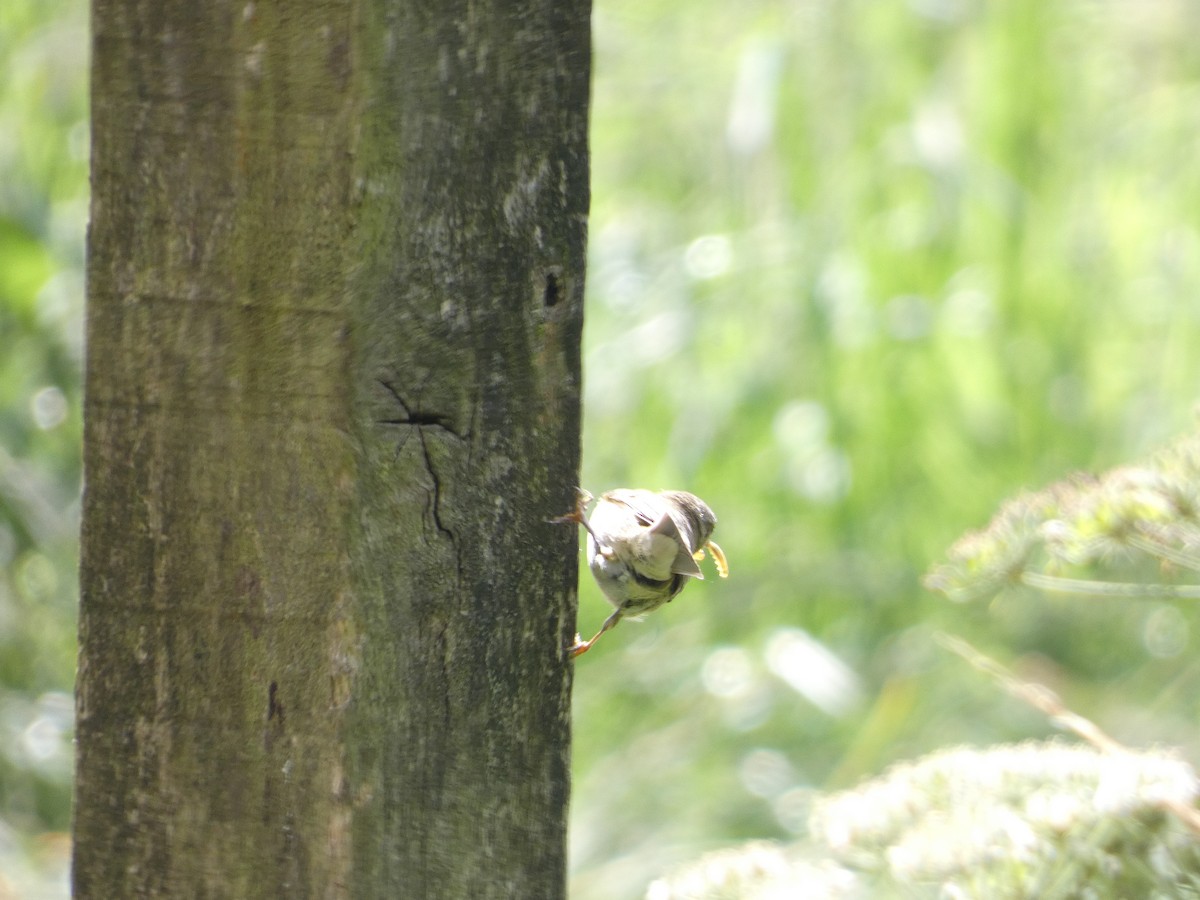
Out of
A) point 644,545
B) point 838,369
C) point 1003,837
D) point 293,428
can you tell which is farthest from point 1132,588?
point 838,369

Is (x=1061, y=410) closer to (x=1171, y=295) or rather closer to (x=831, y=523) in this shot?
(x=1171, y=295)

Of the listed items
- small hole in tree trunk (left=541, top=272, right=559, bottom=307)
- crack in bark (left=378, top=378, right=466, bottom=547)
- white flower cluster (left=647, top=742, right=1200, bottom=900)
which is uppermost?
small hole in tree trunk (left=541, top=272, right=559, bottom=307)

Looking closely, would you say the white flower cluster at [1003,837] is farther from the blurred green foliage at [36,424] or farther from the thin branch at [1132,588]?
the blurred green foliage at [36,424]

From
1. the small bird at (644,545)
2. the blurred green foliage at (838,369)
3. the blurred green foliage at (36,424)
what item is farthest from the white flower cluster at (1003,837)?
the blurred green foliage at (36,424)

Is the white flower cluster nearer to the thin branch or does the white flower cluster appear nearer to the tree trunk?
the thin branch

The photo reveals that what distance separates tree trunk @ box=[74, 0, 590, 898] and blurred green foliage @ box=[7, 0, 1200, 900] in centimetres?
324

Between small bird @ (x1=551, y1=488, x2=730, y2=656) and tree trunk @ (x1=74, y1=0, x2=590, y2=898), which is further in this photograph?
small bird @ (x1=551, y1=488, x2=730, y2=656)

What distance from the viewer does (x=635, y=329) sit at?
4.89 meters

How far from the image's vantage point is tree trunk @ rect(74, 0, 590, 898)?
1246 mm

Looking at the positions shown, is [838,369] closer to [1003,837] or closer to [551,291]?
[1003,837]

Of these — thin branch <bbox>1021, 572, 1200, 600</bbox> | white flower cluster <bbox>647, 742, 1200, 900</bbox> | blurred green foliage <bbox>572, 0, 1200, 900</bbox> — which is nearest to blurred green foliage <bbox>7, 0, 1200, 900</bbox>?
blurred green foliage <bbox>572, 0, 1200, 900</bbox>

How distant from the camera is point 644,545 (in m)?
1.95

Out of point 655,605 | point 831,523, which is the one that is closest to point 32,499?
point 831,523

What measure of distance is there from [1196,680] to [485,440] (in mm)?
3829
